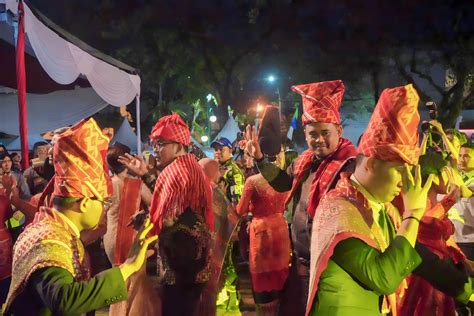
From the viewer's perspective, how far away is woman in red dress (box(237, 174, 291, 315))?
618cm

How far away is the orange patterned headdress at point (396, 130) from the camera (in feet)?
8.61

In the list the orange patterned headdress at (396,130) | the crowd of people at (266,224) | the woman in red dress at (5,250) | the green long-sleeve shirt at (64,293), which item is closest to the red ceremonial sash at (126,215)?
the crowd of people at (266,224)

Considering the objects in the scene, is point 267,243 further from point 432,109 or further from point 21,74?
point 21,74

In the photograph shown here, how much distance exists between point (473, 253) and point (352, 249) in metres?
4.20

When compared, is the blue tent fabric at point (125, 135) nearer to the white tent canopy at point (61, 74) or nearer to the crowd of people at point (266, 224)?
the white tent canopy at point (61, 74)

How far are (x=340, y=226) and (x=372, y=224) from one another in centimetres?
26

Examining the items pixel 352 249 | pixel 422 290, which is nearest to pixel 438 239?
pixel 422 290

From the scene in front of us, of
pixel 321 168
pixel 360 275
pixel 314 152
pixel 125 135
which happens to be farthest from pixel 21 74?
pixel 125 135

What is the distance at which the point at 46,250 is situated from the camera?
2.63 m

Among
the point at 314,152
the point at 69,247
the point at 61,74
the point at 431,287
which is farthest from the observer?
the point at 61,74

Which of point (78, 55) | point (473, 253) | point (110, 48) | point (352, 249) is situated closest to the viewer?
point (352, 249)

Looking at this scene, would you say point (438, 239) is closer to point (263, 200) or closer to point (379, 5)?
point (263, 200)

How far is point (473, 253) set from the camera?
6098mm

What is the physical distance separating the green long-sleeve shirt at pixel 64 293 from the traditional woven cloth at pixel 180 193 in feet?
6.26
